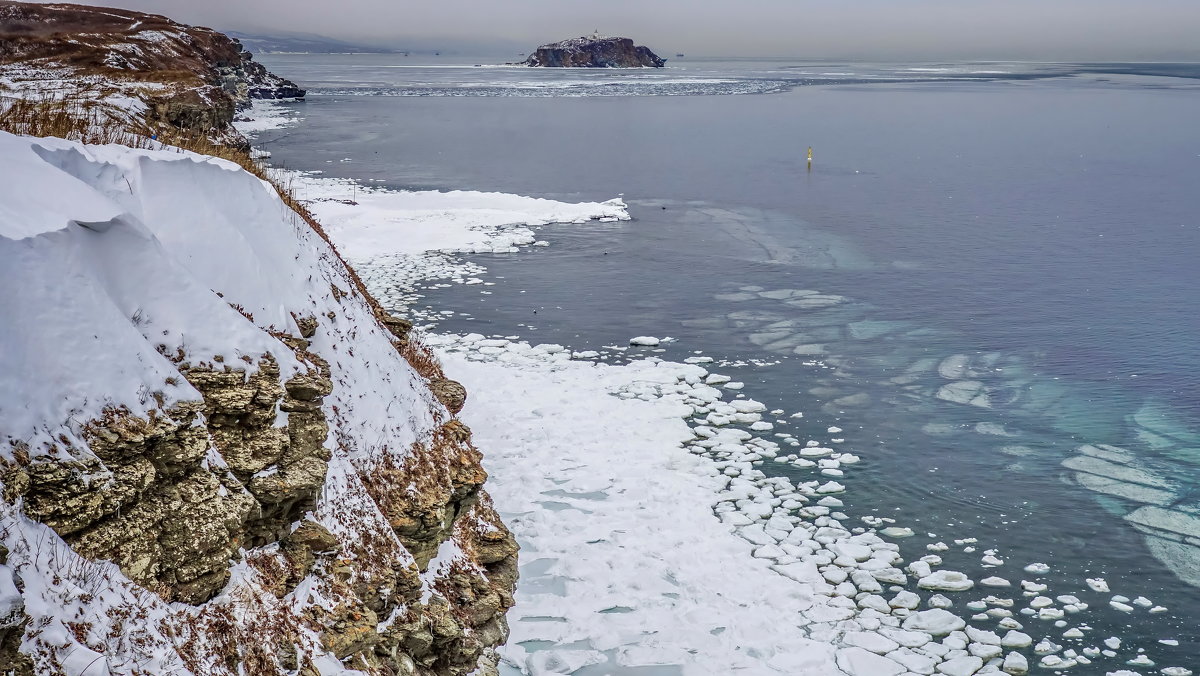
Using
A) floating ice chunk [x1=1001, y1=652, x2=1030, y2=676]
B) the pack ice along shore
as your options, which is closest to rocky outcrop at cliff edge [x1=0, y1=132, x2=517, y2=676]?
the pack ice along shore

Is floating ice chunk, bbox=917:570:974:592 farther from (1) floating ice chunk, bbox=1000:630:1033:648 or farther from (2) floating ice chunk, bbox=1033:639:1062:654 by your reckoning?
(2) floating ice chunk, bbox=1033:639:1062:654

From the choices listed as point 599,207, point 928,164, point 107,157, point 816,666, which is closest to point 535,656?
point 816,666

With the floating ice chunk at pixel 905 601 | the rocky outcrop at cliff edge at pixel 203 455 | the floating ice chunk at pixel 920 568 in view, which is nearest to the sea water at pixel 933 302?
the floating ice chunk at pixel 920 568

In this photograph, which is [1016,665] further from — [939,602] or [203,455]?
[203,455]

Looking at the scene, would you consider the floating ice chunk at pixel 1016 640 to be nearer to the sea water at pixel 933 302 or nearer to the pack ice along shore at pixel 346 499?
the pack ice along shore at pixel 346 499

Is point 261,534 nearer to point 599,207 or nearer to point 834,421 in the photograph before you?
point 834,421

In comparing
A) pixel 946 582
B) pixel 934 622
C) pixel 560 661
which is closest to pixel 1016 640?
pixel 934 622
